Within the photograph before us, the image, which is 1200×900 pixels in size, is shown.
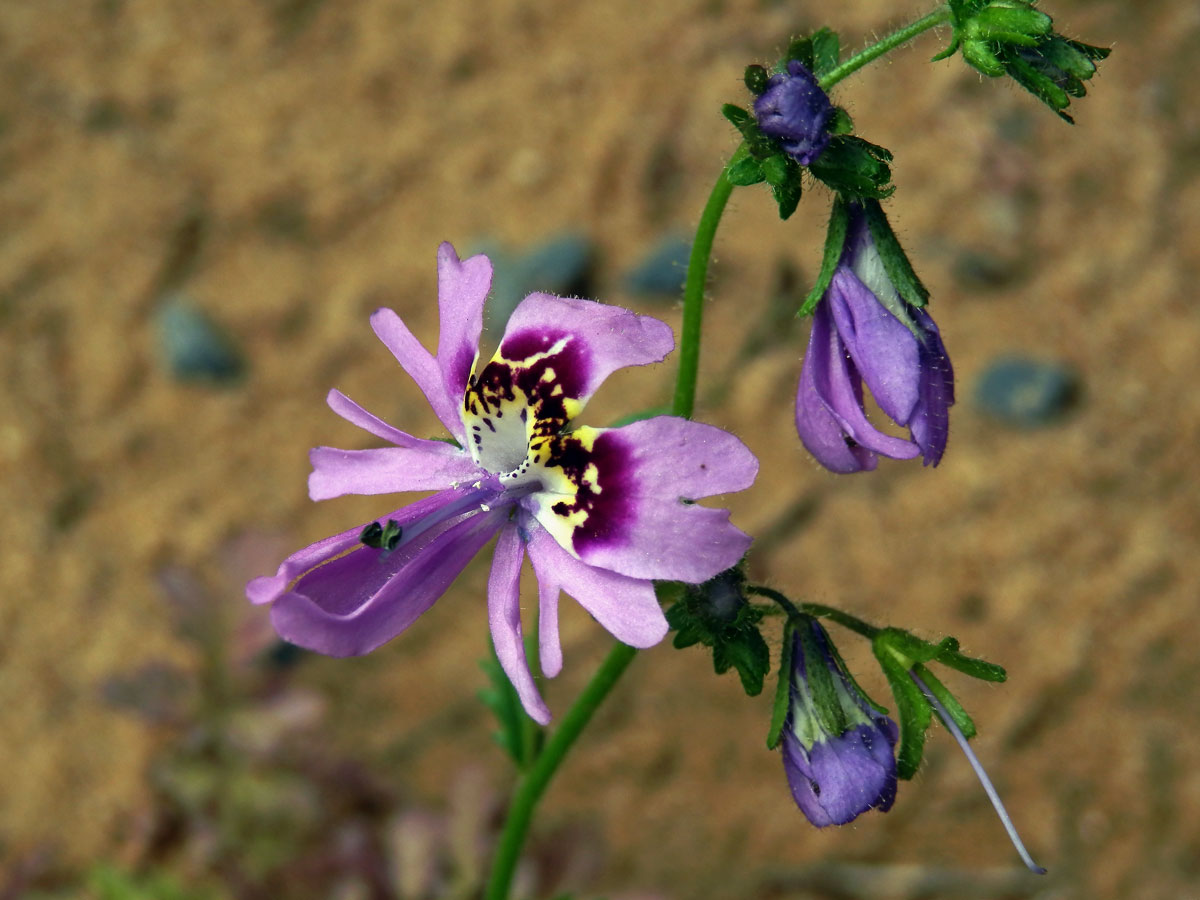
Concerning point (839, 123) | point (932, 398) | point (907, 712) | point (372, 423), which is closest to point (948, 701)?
point (907, 712)

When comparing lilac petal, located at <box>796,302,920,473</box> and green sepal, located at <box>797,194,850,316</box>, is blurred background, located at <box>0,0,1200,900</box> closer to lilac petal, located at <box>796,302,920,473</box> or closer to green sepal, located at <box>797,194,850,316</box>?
lilac petal, located at <box>796,302,920,473</box>

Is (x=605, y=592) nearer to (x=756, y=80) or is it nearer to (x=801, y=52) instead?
(x=756, y=80)

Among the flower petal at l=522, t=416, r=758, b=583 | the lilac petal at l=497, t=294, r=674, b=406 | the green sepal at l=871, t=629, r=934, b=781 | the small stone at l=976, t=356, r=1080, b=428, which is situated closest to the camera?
the flower petal at l=522, t=416, r=758, b=583

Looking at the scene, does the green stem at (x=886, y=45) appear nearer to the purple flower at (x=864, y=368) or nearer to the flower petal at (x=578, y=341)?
the purple flower at (x=864, y=368)

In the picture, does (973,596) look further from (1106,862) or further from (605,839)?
(605,839)

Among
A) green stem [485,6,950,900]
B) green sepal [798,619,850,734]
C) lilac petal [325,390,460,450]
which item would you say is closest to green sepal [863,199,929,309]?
green stem [485,6,950,900]

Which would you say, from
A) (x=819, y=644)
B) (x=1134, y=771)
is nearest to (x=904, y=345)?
(x=819, y=644)

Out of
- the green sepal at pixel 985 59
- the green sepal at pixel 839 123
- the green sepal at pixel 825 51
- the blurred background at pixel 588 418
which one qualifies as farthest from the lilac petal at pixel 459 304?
the blurred background at pixel 588 418
